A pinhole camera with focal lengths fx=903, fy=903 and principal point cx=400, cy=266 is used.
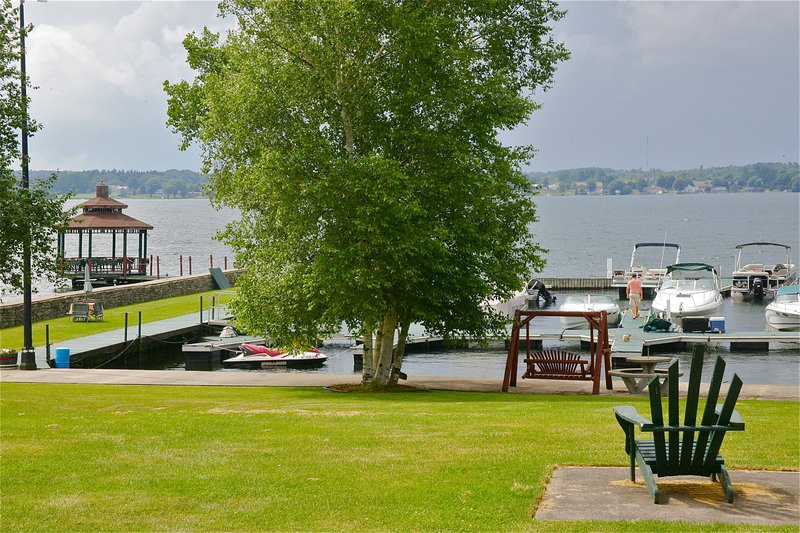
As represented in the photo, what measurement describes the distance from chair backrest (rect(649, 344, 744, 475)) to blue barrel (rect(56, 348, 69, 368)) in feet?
70.3

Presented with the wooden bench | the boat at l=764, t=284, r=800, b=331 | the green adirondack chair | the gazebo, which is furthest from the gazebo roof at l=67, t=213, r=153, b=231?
the green adirondack chair

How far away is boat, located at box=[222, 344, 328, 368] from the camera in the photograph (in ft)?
103

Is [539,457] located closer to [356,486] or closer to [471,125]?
[356,486]

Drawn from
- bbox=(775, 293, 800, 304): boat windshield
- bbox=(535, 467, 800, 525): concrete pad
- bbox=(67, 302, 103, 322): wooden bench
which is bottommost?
bbox=(67, 302, 103, 322): wooden bench

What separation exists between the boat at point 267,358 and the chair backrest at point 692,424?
23646mm

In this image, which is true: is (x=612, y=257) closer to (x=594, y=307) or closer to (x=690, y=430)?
(x=594, y=307)

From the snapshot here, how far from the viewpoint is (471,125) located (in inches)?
817

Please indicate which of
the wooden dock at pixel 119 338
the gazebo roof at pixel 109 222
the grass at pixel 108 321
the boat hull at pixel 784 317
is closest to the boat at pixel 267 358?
the wooden dock at pixel 119 338

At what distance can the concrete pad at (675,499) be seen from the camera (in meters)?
7.73

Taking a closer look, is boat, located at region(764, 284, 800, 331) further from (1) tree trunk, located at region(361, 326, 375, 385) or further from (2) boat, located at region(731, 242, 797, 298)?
(1) tree trunk, located at region(361, 326, 375, 385)

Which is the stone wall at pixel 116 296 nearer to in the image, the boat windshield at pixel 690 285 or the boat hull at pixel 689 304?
the boat hull at pixel 689 304

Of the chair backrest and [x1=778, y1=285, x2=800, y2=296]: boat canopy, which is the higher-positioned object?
the chair backrest

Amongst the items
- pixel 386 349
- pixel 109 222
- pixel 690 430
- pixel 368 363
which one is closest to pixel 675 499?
pixel 690 430

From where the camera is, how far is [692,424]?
825 cm
